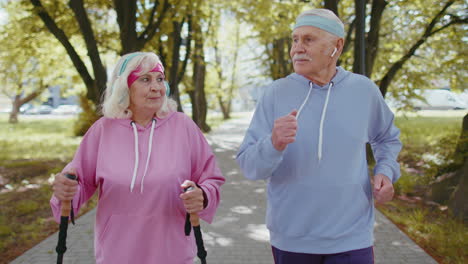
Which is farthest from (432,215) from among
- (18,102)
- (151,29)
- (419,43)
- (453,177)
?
(18,102)

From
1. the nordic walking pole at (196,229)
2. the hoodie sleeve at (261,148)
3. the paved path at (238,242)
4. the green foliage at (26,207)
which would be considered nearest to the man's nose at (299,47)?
the hoodie sleeve at (261,148)

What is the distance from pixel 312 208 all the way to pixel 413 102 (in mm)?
12640

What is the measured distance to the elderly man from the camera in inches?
99.7

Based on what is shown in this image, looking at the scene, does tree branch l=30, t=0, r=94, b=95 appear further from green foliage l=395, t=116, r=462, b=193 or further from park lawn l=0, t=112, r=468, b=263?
green foliage l=395, t=116, r=462, b=193

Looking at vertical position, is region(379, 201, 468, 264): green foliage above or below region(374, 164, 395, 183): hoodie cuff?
below

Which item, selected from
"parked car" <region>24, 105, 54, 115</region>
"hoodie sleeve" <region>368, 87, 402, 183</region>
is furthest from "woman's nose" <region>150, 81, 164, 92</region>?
"parked car" <region>24, 105, 54, 115</region>

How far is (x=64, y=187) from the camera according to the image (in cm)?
232

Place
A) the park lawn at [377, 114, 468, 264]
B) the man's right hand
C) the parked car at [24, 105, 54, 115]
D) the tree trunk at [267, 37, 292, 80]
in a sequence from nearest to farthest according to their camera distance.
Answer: the man's right hand < the park lawn at [377, 114, 468, 264] < the tree trunk at [267, 37, 292, 80] < the parked car at [24, 105, 54, 115]

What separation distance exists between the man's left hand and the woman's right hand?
1566 millimetres

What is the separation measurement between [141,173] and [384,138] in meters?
1.42

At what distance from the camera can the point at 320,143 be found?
2.52 m

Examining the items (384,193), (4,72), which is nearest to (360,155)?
(384,193)

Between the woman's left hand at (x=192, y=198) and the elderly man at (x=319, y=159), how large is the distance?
313 mm

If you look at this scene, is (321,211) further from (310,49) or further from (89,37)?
(89,37)
